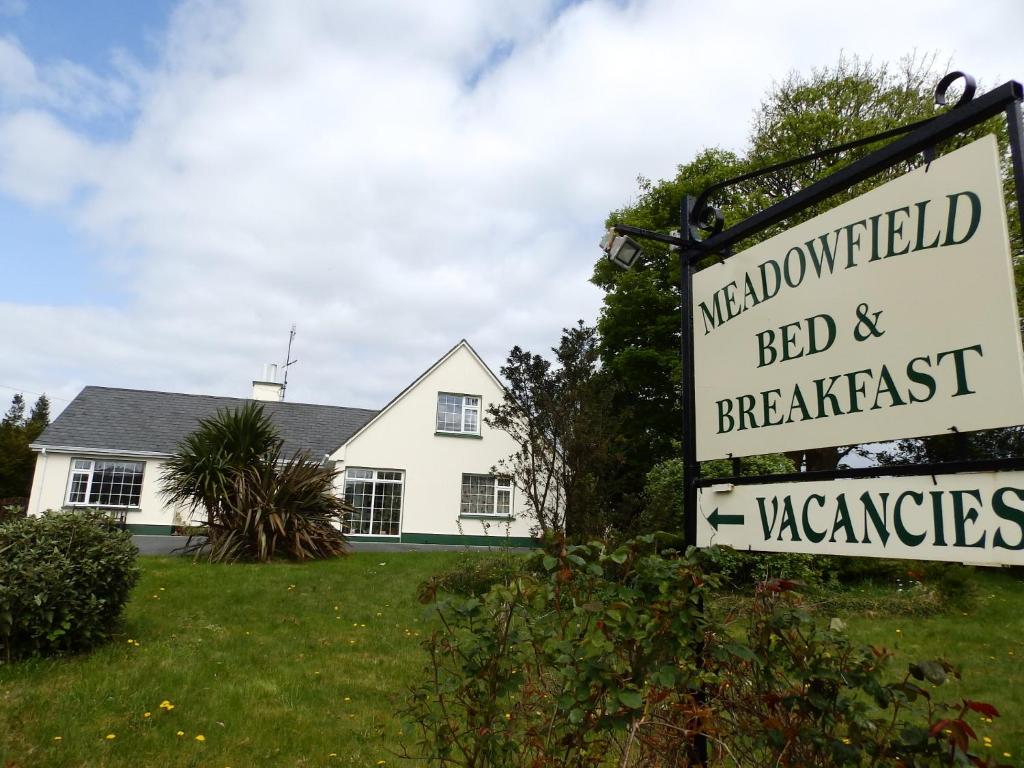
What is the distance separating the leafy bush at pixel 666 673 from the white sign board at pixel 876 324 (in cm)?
71

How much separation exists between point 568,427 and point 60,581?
22.6 feet

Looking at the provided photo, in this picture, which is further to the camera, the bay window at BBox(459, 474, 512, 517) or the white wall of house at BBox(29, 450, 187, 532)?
the bay window at BBox(459, 474, 512, 517)

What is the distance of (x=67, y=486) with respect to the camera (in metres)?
20.2

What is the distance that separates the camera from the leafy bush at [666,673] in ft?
6.39

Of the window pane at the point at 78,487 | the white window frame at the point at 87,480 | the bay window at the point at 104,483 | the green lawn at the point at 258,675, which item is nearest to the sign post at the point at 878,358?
the green lawn at the point at 258,675

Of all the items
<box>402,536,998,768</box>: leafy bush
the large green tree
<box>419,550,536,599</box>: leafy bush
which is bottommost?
<box>419,550,536,599</box>: leafy bush

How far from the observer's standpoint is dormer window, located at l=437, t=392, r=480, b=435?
21.6 m

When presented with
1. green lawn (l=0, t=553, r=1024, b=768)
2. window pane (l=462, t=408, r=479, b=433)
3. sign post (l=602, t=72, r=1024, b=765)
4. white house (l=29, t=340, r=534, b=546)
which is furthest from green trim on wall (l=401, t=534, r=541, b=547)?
sign post (l=602, t=72, r=1024, b=765)

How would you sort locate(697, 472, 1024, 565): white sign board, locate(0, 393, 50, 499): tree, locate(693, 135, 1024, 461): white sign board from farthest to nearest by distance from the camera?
locate(0, 393, 50, 499): tree < locate(693, 135, 1024, 461): white sign board < locate(697, 472, 1024, 565): white sign board

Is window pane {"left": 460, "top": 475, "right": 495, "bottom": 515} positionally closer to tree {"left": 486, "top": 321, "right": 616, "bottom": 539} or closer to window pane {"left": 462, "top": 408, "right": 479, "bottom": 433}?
window pane {"left": 462, "top": 408, "right": 479, "bottom": 433}

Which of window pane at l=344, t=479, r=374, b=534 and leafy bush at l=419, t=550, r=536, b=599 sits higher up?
window pane at l=344, t=479, r=374, b=534

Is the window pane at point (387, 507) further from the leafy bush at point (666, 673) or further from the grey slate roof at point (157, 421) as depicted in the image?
the leafy bush at point (666, 673)

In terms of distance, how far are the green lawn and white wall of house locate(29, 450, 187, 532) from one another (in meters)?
13.0

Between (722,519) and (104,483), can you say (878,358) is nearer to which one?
(722,519)
